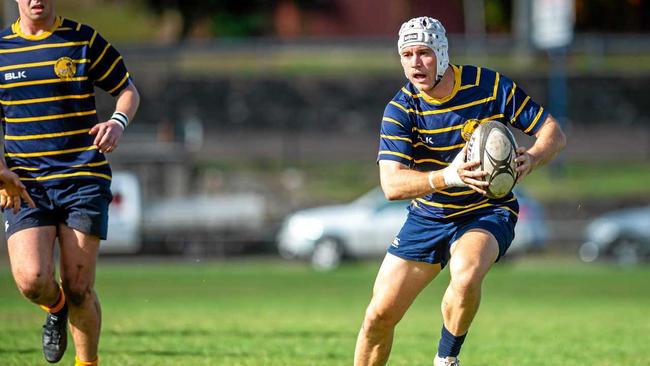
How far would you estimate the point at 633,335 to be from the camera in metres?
11.4

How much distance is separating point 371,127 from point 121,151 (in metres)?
12.2

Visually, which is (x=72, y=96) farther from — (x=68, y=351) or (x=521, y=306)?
(x=521, y=306)

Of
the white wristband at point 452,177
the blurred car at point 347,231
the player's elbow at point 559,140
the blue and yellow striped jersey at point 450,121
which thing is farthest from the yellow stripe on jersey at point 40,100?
the blurred car at point 347,231

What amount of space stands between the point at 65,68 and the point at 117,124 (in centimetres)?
48

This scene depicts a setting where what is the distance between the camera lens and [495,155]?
6605 mm

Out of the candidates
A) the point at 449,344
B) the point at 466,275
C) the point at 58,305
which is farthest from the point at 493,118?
the point at 58,305

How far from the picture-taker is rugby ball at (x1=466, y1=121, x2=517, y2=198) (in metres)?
6.61

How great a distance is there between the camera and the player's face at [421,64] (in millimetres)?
6914

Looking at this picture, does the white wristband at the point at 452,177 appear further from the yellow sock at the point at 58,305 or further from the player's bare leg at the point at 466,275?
the yellow sock at the point at 58,305

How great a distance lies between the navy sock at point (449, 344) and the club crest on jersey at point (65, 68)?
9.28 feet

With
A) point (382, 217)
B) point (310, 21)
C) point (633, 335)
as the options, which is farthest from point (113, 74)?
point (310, 21)

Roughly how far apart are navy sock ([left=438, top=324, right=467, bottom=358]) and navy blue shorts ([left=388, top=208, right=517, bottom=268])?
0.44m

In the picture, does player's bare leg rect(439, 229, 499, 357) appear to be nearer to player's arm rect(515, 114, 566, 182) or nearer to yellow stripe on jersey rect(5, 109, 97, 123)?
player's arm rect(515, 114, 566, 182)

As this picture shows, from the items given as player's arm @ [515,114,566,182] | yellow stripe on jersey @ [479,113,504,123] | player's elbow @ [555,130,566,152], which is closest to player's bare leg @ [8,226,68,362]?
yellow stripe on jersey @ [479,113,504,123]
